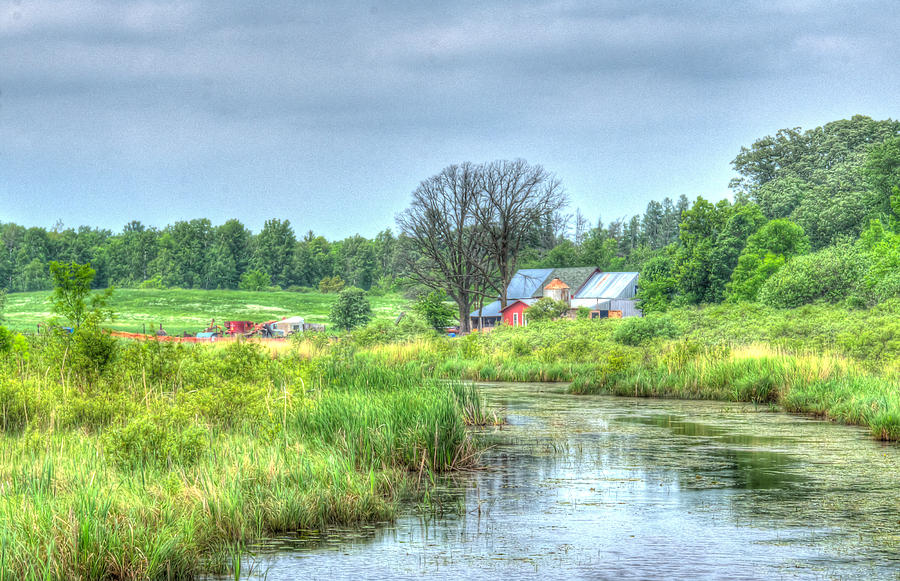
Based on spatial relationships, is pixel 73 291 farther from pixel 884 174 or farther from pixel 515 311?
pixel 515 311

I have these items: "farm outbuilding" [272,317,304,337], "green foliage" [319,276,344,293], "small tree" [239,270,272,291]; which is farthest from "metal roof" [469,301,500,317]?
"small tree" [239,270,272,291]

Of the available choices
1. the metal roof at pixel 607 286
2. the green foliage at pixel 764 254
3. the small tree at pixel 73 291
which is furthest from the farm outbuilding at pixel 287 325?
the small tree at pixel 73 291

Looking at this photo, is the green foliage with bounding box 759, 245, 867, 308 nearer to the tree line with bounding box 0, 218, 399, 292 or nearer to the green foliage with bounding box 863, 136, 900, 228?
the green foliage with bounding box 863, 136, 900, 228

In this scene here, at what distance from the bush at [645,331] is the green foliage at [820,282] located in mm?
11244

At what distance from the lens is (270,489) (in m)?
9.91

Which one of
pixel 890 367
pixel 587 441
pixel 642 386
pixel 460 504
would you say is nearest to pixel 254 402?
pixel 460 504

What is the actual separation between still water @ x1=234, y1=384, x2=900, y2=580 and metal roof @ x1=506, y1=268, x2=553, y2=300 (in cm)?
7047

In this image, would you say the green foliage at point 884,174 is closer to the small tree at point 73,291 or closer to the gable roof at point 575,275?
the gable roof at point 575,275

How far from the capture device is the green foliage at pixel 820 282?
48.1 metres

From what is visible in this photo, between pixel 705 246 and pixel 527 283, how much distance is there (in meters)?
27.7

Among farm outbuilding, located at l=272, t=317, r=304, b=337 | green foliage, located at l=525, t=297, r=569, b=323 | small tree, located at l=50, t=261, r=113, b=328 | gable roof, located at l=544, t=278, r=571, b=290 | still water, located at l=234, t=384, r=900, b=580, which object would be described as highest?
gable roof, located at l=544, t=278, r=571, b=290

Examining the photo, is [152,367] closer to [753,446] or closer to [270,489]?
[270,489]

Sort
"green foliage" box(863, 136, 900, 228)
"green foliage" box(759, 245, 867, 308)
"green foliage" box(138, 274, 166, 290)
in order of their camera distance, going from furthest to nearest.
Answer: "green foliage" box(138, 274, 166, 290) < "green foliage" box(863, 136, 900, 228) < "green foliage" box(759, 245, 867, 308)

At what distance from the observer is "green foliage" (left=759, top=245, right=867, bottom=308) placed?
1895 inches
